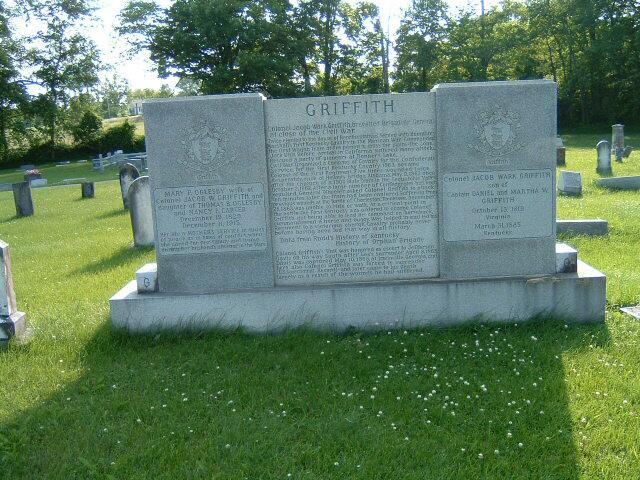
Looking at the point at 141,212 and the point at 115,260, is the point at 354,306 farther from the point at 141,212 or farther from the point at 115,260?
the point at 141,212

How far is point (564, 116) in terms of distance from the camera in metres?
47.0

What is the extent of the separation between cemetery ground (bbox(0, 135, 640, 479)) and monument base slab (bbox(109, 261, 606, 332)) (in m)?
0.14

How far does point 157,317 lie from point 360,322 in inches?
73.4

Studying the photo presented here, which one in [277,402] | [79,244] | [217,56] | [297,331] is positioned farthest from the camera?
[217,56]

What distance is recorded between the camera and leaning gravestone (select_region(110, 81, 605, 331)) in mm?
5723

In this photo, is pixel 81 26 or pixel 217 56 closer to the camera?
pixel 217 56

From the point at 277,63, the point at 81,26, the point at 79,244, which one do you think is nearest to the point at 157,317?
the point at 79,244

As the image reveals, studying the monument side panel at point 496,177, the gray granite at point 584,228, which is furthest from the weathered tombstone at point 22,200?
the monument side panel at point 496,177

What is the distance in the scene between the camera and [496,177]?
5.82 m

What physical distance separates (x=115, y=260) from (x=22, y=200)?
925cm

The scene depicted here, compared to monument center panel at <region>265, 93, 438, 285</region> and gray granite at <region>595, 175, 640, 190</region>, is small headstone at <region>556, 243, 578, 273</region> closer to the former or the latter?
monument center panel at <region>265, 93, 438, 285</region>

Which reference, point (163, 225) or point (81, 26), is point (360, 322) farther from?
point (81, 26)

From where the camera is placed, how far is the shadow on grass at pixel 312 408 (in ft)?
11.9

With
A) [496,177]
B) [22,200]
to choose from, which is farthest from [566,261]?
[22,200]
